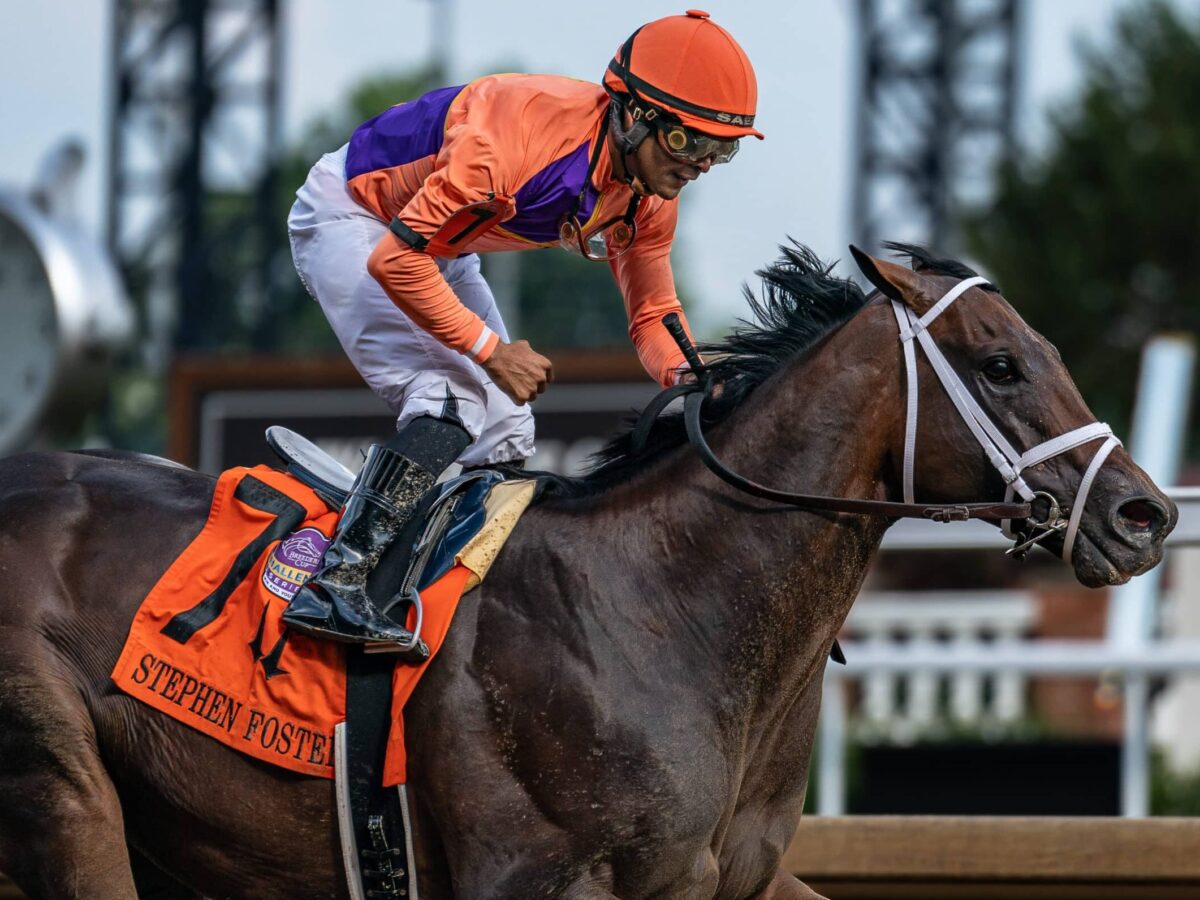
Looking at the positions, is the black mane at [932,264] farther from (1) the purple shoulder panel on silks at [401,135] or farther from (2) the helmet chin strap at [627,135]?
(1) the purple shoulder panel on silks at [401,135]

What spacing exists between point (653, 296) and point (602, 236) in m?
0.39

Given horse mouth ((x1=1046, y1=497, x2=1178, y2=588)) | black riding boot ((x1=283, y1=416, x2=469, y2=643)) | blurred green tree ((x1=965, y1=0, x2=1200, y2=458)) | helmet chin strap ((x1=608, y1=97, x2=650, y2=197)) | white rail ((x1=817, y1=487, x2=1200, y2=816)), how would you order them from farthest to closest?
blurred green tree ((x1=965, y1=0, x2=1200, y2=458)) < white rail ((x1=817, y1=487, x2=1200, y2=816)) < helmet chin strap ((x1=608, y1=97, x2=650, y2=197)) < black riding boot ((x1=283, y1=416, x2=469, y2=643)) < horse mouth ((x1=1046, y1=497, x2=1178, y2=588))

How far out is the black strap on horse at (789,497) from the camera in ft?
11.8

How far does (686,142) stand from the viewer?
3.81m

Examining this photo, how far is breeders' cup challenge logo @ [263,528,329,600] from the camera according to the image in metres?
3.74

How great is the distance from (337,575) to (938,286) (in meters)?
1.31

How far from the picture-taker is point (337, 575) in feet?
12.1

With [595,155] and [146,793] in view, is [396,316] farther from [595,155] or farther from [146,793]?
[146,793]

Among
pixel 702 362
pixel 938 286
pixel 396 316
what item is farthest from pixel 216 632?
pixel 938 286

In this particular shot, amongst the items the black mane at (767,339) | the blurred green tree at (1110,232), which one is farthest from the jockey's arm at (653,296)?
the blurred green tree at (1110,232)

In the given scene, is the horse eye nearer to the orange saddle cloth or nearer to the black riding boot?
the orange saddle cloth

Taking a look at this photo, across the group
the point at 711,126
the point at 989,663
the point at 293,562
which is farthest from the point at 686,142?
the point at 989,663

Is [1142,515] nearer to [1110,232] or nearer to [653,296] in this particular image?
[653,296]

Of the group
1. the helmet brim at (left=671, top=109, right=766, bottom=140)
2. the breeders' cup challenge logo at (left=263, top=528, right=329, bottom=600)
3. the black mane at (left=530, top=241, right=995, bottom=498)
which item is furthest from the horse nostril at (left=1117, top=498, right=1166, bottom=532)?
the breeders' cup challenge logo at (left=263, top=528, right=329, bottom=600)
